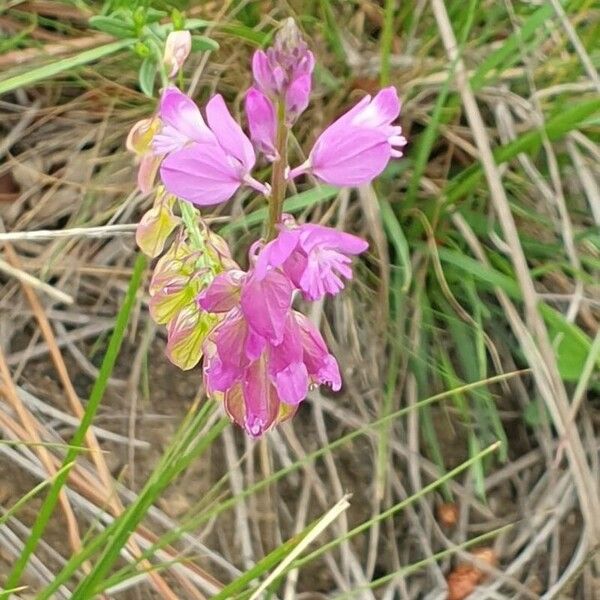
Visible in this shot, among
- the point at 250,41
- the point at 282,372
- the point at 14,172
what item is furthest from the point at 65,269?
the point at 282,372

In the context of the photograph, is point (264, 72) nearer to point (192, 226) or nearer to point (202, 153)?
point (202, 153)

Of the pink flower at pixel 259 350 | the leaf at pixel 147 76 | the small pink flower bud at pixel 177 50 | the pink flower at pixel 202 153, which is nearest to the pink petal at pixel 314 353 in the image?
the pink flower at pixel 259 350

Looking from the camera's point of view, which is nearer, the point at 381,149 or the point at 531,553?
the point at 381,149

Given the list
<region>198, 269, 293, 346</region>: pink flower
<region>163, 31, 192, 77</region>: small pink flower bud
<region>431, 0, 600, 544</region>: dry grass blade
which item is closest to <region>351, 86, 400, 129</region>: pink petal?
<region>198, 269, 293, 346</region>: pink flower

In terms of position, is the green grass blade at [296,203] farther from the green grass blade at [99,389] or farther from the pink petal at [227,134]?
the pink petal at [227,134]

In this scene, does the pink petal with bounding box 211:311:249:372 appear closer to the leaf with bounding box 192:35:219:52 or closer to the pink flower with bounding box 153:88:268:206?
the pink flower with bounding box 153:88:268:206

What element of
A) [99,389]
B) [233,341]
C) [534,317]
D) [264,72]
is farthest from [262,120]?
[534,317]

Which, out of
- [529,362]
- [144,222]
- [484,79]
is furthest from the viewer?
[484,79]

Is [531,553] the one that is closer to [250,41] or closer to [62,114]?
[250,41]
